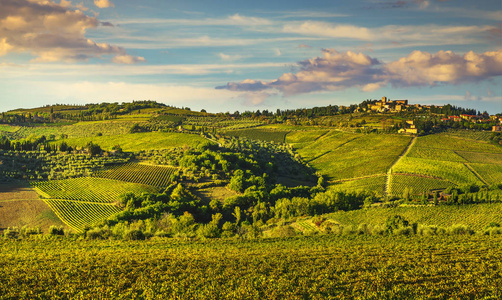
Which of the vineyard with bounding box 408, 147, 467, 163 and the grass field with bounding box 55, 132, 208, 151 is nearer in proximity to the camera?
the vineyard with bounding box 408, 147, 467, 163

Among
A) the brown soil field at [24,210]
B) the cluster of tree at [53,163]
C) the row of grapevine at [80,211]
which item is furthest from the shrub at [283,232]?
the cluster of tree at [53,163]

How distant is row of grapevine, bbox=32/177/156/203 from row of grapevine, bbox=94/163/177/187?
4657 mm

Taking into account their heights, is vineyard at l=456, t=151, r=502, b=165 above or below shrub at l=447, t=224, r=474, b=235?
above

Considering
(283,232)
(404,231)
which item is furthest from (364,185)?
(283,232)

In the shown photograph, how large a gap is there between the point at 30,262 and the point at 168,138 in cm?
12741

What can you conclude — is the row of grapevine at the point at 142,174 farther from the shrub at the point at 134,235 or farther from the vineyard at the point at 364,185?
the vineyard at the point at 364,185

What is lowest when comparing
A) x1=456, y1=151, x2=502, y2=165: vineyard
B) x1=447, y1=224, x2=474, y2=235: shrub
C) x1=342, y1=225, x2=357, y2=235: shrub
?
x1=342, y1=225, x2=357, y2=235: shrub

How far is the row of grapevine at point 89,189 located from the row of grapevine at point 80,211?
126 inches

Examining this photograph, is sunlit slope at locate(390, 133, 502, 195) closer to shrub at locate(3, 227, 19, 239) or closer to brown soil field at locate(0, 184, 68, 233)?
brown soil field at locate(0, 184, 68, 233)

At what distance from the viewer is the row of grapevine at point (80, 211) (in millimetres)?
74050

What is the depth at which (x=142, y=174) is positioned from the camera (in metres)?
113

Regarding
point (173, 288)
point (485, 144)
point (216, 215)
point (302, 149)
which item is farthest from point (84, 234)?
point (485, 144)

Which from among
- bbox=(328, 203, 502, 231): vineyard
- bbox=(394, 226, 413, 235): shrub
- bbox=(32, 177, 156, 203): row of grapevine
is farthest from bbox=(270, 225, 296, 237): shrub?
bbox=(32, 177, 156, 203): row of grapevine

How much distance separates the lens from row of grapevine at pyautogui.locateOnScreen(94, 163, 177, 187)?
107 metres
